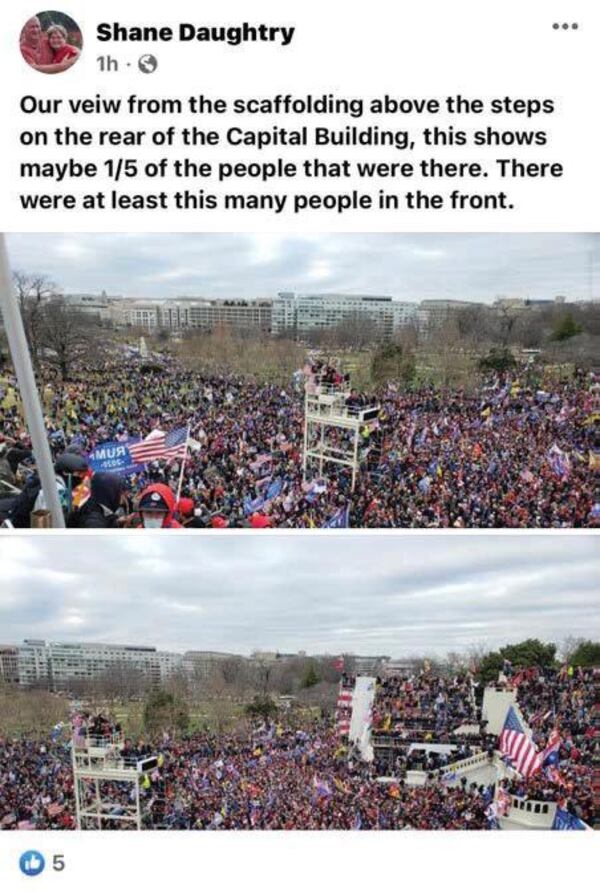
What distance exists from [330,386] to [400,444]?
0.44 metres

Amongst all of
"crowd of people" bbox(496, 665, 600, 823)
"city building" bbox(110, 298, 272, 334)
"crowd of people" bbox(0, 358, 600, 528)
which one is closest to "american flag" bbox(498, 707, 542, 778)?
"crowd of people" bbox(496, 665, 600, 823)

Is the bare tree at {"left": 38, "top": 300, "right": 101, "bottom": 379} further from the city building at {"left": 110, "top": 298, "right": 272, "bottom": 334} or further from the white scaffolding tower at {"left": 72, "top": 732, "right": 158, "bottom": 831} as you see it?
the white scaffolding tower at {"left": 72, "top": 732, "right": 158, "bottom": 831}

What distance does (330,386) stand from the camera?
4.47 meters

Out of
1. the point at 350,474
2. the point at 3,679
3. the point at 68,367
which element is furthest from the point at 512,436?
the point at 3,679

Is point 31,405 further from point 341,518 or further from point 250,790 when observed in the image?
point 250,790

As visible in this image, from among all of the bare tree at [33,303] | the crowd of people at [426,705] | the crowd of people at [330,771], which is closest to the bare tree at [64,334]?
the bare tree at [33,303]

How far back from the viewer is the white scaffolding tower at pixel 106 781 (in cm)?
438

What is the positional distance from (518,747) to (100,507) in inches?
90.8
